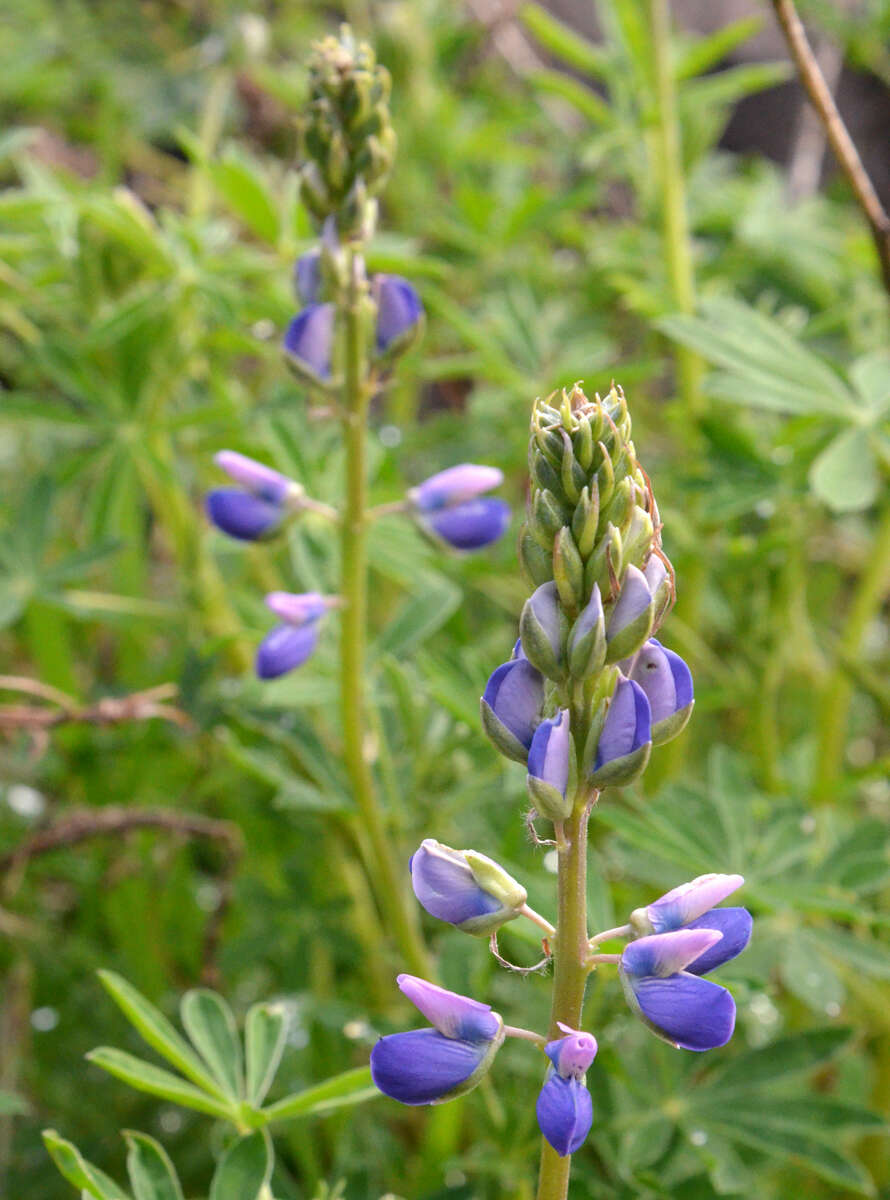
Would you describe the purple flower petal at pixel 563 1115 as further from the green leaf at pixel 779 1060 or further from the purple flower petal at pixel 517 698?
the green leaf at pixel 779 1060

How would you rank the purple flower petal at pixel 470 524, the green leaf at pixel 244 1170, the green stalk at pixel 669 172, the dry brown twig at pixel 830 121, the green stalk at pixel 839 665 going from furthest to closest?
the green stalk at pixel 669 172, the green stalk at pixel 839 665, the dry brown twig at pixel 830 121, the purple flower petal at pixel 470 524, the green leaf at pixel 244 1170

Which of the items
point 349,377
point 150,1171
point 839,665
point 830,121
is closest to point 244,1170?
point 150,1171

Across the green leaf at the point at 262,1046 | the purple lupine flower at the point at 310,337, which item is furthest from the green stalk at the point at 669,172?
the green leaf at the point at 262,1046

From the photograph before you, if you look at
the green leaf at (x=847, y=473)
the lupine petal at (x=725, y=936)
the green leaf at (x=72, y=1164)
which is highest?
the green leaf at (x=847, y=473)

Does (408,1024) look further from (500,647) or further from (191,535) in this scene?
(191,535)

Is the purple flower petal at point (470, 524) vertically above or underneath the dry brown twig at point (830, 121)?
underneath

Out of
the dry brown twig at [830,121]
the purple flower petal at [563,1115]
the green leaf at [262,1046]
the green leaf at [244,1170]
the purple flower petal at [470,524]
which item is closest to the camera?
the purple flower petal at [563,1115]

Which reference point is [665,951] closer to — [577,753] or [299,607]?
[577,753]
